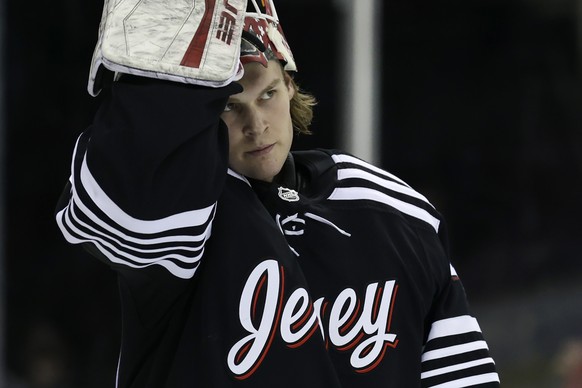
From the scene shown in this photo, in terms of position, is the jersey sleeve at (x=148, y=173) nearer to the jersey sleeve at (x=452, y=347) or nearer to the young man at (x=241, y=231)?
the young man at (x=241, y=231)

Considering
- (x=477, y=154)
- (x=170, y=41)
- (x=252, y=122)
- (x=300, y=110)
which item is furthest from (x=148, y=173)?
(x=477, y=154)

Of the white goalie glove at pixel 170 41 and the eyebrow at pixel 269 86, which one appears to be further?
the eyebrow at pixel 269 86

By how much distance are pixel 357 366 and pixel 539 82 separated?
2909mm

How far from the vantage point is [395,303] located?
183cm

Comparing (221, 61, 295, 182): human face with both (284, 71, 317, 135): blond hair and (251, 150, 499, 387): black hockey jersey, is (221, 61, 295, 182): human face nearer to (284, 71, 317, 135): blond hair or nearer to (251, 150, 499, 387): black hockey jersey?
(251, 150, 499, 387): black hockey jersey

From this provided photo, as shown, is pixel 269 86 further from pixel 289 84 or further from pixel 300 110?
pixel 300 110

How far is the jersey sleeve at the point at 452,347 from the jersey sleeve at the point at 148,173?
0.52 meters

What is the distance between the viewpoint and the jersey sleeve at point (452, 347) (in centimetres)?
191

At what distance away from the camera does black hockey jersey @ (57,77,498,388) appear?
1519 millimetres

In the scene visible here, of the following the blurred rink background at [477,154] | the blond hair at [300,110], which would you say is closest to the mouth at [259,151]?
the blond hair at [300,110]

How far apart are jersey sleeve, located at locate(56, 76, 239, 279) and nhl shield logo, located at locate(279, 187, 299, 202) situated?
0.23 metres

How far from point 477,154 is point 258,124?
2.82 m

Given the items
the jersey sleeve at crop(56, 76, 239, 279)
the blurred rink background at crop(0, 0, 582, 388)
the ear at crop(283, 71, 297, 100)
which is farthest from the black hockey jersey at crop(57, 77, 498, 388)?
the blurred rink background at crop(0, 0, 582, 388)

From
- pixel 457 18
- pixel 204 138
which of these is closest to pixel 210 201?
pixel 204 138
